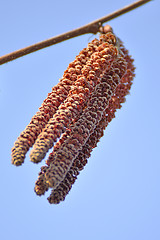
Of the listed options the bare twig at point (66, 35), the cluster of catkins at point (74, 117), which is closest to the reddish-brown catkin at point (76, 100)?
the cluster of catkins at point (74, 117)

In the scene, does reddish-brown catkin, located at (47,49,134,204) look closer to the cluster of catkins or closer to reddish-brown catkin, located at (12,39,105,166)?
the cluster of catkins

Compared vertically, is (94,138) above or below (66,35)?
below

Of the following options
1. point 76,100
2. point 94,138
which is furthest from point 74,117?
point 94,138

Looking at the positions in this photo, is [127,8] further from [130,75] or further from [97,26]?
[130,75]

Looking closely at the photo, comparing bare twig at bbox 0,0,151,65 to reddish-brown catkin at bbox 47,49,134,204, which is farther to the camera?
bare twig at bbox 0,0,151,65

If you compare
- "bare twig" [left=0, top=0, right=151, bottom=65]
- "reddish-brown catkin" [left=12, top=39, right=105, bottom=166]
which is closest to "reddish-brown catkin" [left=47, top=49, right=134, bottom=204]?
"reddish-brown catkin" [left=12, top=39, right=105, bottom=166]

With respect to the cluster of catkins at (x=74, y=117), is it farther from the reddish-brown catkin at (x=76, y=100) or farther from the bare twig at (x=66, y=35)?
the bare twig at (x=66, y=35)

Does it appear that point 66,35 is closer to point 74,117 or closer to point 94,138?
point 74,117

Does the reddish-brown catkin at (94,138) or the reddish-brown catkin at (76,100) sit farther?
the reddish-brown catkin at (94,138)

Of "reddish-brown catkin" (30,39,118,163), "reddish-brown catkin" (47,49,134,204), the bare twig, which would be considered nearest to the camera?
"reddish-brown catkin" (30,39,118,163)
